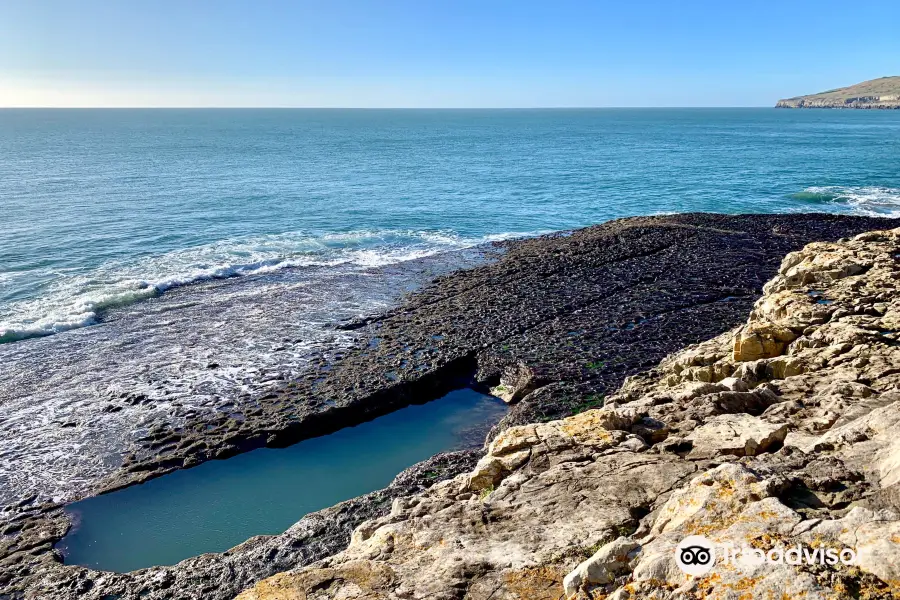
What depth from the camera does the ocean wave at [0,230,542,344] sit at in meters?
32.2

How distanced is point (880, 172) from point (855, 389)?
83.8m

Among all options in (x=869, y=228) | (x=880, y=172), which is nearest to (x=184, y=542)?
(x=869, y=228)

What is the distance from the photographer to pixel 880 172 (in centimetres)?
8000

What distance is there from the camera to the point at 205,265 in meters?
41.2

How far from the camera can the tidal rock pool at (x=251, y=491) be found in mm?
16484

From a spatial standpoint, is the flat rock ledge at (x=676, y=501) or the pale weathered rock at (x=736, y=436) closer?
the flat rock ledge at (x=676, y=501)

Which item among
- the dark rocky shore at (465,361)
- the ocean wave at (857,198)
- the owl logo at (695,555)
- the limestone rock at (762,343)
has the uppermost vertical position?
the owl logo at (695,555)

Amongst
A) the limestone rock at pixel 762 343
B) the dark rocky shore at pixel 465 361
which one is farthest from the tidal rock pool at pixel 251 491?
the limestone rock at pixel 762 343

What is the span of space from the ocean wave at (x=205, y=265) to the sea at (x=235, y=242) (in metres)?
0.16

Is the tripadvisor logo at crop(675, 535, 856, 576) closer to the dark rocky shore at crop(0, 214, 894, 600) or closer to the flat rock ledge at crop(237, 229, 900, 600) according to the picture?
the flat rock ledge at crop(237, 229, 900, 600)

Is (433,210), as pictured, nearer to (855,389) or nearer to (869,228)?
(869,228)

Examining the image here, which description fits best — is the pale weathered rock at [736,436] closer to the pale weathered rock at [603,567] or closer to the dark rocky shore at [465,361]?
the pale weathered rock at [603,567]

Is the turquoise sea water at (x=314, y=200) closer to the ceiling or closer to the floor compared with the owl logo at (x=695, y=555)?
closer to the floor

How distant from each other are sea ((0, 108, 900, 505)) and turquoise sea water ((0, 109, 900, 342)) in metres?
0.27
